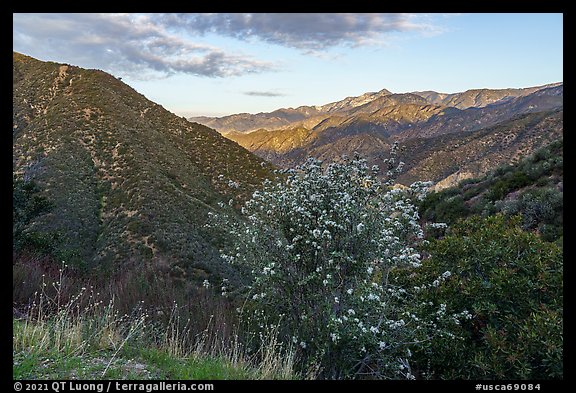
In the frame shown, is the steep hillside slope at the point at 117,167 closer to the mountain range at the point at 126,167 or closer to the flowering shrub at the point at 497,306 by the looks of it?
the mountain range at the point at 126,167

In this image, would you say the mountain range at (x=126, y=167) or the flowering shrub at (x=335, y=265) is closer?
the flowering shrub at (x=335, y=265)

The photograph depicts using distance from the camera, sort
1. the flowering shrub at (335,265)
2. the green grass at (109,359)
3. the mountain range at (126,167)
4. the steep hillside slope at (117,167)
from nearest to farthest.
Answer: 1. the green grass at (109,359)
2. the flowering shrub at (335,265)
3. the mountain range at (126,167)
4. the steep hillside slope at (117,167)

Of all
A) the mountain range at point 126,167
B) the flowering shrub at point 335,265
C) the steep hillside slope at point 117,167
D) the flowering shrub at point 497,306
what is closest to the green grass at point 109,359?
the flowering shrub at point 335,265

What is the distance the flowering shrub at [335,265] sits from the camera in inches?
195

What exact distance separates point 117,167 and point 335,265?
109ft

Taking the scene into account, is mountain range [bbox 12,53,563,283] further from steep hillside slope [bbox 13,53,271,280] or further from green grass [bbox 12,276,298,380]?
green grass [bbox 12,276,298,380]

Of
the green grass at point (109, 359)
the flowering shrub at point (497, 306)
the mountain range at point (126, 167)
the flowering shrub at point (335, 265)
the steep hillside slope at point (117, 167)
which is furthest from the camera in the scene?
the steep hillside slope at point (117, 167)

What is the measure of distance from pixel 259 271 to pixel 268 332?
32.6 inches

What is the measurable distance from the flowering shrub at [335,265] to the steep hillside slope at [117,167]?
10.8 metres

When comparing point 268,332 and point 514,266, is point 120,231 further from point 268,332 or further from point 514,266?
point 514,266

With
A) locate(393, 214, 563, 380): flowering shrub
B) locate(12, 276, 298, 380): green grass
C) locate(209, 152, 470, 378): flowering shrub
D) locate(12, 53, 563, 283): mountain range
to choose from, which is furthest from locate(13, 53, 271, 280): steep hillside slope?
locate(12, 276, 298, 380): green grass

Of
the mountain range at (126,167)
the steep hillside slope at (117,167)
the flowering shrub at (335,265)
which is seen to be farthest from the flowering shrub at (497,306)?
the steep hillside slope at (117,167)

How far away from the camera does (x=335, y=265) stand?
209 inches

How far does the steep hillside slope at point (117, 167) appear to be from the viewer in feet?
85.2
